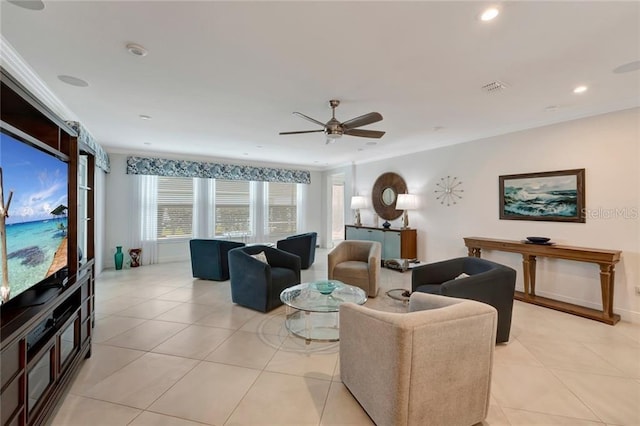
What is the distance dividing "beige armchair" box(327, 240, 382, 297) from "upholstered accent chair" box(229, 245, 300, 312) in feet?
2.14

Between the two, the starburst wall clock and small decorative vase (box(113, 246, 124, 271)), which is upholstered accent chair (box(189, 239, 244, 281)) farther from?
the starburst wall clock

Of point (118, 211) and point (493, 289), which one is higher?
point (118, 211)

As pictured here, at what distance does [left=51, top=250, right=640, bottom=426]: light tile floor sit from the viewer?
1827 millimetres

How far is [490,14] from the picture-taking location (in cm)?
176

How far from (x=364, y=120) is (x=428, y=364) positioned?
2.18m

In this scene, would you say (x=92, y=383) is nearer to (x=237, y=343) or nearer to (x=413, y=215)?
(x=237, y=343)

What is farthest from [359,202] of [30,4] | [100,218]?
[30,4]

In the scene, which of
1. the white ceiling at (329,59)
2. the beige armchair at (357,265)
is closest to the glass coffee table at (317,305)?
the beige armchair at (357,265)

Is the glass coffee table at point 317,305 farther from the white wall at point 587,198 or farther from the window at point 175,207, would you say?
the window at point 175,207

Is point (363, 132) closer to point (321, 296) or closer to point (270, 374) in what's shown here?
point (321, 296)

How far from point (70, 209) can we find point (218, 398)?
1865 millimetres

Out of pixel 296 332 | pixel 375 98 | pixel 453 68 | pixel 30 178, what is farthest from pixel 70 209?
pixel 453 68

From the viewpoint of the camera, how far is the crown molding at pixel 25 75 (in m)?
2.16

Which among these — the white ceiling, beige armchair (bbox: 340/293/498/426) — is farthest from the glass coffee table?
the white ceiling
